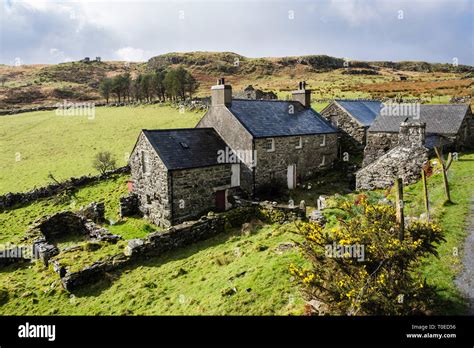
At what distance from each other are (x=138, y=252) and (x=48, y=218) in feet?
27.1

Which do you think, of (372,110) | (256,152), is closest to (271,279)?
(256,152)

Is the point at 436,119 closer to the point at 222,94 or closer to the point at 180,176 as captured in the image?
the point at 222,94

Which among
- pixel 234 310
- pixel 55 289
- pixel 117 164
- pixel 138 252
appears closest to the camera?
pixel 234 310

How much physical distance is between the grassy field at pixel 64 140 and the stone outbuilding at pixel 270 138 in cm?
1332

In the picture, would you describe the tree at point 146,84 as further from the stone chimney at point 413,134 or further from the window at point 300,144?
the stone chimney at point 413,134

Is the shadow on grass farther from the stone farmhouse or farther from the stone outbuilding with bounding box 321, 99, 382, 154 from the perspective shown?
the stone outbuilding with bounding box 321, 99, 382, 154

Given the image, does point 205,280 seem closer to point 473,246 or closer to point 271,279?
point 271,279

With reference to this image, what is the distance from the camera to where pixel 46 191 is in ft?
87.9

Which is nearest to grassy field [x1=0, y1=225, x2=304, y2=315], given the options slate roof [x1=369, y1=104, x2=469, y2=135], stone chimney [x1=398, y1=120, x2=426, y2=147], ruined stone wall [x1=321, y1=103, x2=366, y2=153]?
stone chimney [x1=398, y1=120, x2=426, y2=147]

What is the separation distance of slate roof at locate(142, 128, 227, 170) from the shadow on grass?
531 centimetres

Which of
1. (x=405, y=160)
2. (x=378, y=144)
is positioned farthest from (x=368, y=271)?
(x=378, y=144)

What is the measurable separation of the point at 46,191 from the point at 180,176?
1288cm

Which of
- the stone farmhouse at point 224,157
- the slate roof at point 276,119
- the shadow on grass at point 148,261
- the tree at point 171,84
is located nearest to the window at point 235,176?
the stone farmhouse at point 224,157

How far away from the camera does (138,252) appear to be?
15.1 m
